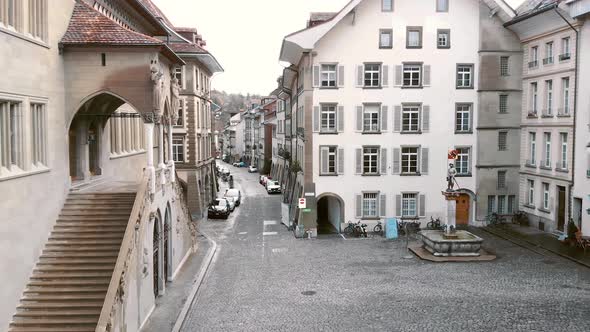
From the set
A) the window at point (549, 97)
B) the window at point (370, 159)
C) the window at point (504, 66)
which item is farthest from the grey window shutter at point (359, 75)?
the window at point (549, 97)

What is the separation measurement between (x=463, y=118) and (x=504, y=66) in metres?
4.41

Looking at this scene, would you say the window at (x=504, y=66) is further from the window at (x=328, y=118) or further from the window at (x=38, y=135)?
the window at (x=38, y=135)

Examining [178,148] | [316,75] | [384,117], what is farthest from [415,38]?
[178,148]

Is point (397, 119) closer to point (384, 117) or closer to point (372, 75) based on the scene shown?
point (384, 117)

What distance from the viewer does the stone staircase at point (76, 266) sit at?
16328 millimetres

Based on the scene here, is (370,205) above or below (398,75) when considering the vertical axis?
below

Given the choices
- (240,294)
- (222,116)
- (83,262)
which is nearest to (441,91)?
(240,294)

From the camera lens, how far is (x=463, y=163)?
130 ft

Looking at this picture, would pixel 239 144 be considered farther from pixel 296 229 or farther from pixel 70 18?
pixel 70 18

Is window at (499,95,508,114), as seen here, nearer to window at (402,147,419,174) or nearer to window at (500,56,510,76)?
window at (500,56,510,76)

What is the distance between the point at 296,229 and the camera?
37.8 meters

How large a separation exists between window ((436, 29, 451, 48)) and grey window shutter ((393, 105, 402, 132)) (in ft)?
15.8

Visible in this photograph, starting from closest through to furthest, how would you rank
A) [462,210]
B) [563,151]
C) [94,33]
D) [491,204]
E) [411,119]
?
[94,33]
[563,151]
[411,119]
[491,204]
[462,210]

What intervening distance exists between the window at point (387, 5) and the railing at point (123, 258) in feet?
75.0
